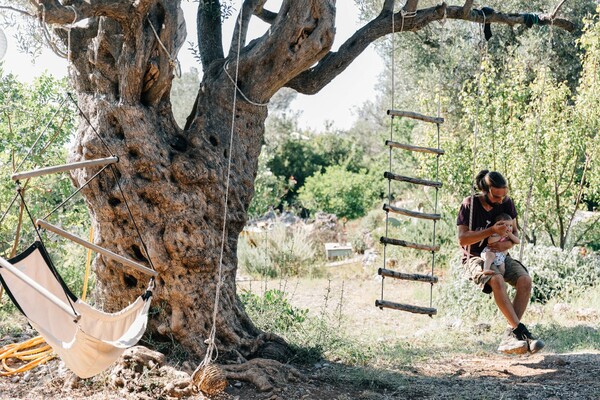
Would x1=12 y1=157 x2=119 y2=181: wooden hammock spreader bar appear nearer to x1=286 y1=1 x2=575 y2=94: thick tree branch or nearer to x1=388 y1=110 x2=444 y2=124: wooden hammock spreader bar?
x1=286 y1=1 x2=575 y2=94: thick tree branch

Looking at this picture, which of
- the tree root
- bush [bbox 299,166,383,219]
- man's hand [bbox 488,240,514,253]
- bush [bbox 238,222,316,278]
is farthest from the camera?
bush [bbox 299,166,383,219]

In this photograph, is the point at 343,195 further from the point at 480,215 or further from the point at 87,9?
the point at 87,9

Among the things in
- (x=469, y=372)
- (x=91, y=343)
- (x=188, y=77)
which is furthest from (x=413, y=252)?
(x=188, y=77)

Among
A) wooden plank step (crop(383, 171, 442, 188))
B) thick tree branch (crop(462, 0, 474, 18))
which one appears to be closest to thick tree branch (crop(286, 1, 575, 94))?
thick tree branch (crop(462, 0, 474, 18))

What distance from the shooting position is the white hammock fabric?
4.17 meters

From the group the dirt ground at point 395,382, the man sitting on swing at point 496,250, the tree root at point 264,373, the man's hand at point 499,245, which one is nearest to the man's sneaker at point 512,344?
the man sitting on swing at point 496,250

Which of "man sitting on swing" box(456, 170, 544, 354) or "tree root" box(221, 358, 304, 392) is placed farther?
"man sitting on swing" box(456, 170, 544, 354)

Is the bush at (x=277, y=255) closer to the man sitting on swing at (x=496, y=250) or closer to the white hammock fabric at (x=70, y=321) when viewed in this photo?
the man sitting on swing at (x=496, y=250)

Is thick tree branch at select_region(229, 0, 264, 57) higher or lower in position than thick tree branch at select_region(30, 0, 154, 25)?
higher

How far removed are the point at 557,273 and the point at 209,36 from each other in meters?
5.56

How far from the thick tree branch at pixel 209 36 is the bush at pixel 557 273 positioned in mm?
5143

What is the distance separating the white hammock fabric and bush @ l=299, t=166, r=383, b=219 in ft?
43.7

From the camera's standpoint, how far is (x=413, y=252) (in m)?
13.2

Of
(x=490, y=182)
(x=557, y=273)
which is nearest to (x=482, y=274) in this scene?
(x=490, y=182)
